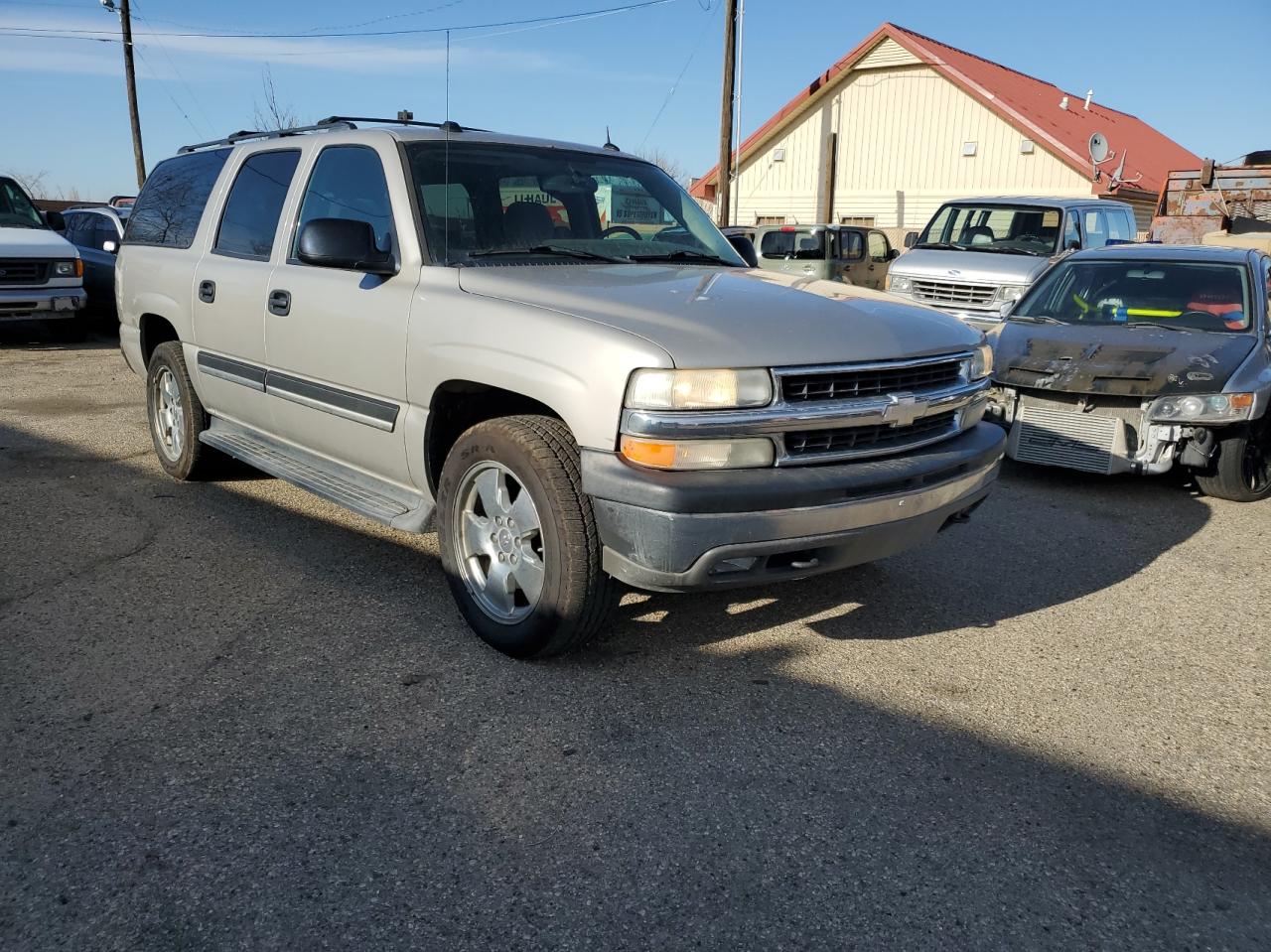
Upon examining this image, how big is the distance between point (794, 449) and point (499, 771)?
1341 mm

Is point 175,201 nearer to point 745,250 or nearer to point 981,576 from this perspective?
point 745,250

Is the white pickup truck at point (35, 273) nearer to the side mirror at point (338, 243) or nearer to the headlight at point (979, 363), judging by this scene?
the side mirror at point (338, 243)

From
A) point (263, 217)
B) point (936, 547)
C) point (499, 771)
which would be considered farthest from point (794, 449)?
point (263, 217)

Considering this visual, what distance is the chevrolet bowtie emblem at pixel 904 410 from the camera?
3438 mm

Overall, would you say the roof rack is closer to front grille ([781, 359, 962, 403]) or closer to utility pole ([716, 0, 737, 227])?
front grille ([781, 359, 962, 403])

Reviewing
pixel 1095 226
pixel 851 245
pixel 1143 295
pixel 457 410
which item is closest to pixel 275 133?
pixel 457 410

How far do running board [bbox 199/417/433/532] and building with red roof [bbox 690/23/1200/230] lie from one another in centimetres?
2108

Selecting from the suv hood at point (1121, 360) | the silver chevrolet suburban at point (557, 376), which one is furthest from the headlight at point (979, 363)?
the suv hood at point (1121, 360)

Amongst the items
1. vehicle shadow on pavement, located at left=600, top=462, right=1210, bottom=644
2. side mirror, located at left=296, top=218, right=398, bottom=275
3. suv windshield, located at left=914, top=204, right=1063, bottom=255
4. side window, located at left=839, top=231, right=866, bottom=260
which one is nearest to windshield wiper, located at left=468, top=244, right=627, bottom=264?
side mirror, located at left=296, top=218, right=398, bottom=275

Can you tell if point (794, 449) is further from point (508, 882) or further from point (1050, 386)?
point (1050, 386)

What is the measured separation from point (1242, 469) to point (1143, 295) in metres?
1.65

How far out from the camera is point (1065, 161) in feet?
74.4

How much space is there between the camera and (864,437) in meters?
3.46

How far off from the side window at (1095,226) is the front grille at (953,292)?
1.84 m
